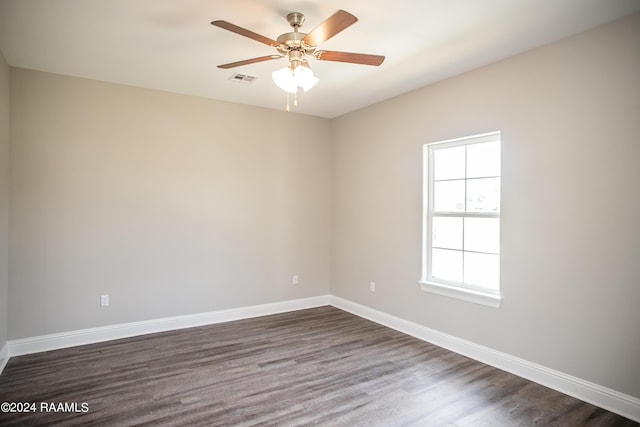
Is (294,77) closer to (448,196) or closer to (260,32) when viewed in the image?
(260,32)

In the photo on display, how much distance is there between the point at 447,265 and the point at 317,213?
83.8 inches

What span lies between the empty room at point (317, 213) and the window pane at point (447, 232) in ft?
0.09

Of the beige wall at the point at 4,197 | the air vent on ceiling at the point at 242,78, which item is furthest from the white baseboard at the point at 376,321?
the air vent on ceiling at the point at 242,78

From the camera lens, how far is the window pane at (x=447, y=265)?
364 centimetres

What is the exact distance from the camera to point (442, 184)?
3.83 meters

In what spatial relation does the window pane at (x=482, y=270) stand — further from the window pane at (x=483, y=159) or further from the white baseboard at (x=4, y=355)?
the white baseboard at (x=4, y=355)

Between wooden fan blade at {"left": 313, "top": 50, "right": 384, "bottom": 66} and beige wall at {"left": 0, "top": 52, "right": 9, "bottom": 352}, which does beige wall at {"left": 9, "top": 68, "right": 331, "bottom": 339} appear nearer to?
beige wall at {"left": 0, "top": 52, "right": 9, "bottom": 352}

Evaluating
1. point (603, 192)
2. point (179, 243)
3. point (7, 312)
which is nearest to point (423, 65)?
point (603, 192)

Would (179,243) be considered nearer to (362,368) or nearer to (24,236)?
(24,236)

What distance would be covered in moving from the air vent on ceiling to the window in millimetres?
2011

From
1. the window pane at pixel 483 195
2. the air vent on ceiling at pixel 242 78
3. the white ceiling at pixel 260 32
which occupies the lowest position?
the window pane at pixel 483 195

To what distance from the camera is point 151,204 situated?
4.05 m

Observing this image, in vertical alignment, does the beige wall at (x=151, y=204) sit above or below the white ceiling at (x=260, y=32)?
below

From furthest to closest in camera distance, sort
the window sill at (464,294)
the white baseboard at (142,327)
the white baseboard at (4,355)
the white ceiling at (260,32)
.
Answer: the white baseboard at (142,327), the window sill at (464,294), the white baseboard at (4,355), the white ceiling at (260,32)
